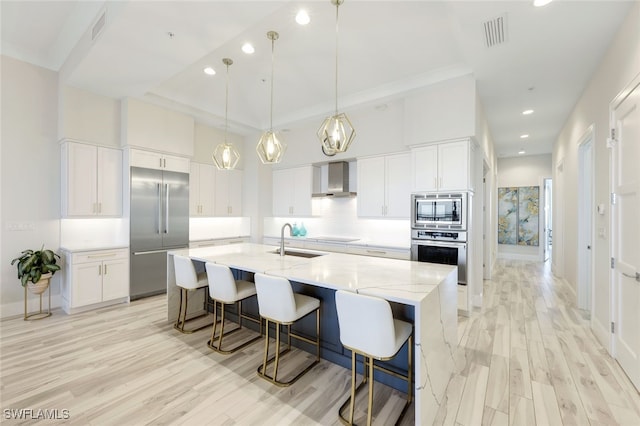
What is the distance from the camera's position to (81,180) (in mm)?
4016

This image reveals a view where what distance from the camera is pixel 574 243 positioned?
4637 mm

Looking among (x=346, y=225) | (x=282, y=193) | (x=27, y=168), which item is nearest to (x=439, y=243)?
(x=346, y=225)

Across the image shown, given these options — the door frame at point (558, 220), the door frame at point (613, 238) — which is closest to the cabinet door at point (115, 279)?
the door frame at point (613, 238)

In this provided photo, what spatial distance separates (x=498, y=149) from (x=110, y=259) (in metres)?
9.08

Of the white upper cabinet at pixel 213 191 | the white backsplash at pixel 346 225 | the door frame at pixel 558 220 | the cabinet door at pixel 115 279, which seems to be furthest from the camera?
the door frame at pixel 558 220

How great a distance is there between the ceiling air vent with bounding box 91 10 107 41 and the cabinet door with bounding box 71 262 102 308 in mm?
2909

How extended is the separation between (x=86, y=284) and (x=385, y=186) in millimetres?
4655

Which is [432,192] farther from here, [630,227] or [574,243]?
[574,243]

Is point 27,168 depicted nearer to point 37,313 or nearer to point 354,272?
point 37,313

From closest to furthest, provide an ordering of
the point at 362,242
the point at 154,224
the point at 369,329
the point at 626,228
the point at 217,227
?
the point at 369,329, the point at 626,228, the point at 154,224, the point at 362,242, the point at 217,227

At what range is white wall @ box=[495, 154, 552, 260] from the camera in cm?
790

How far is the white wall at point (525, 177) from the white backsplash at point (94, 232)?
931 cm

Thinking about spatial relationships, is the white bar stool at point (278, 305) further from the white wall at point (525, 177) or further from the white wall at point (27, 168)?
Answer: the white wall at point (525, 177)

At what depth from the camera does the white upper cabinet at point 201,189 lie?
529 cm
